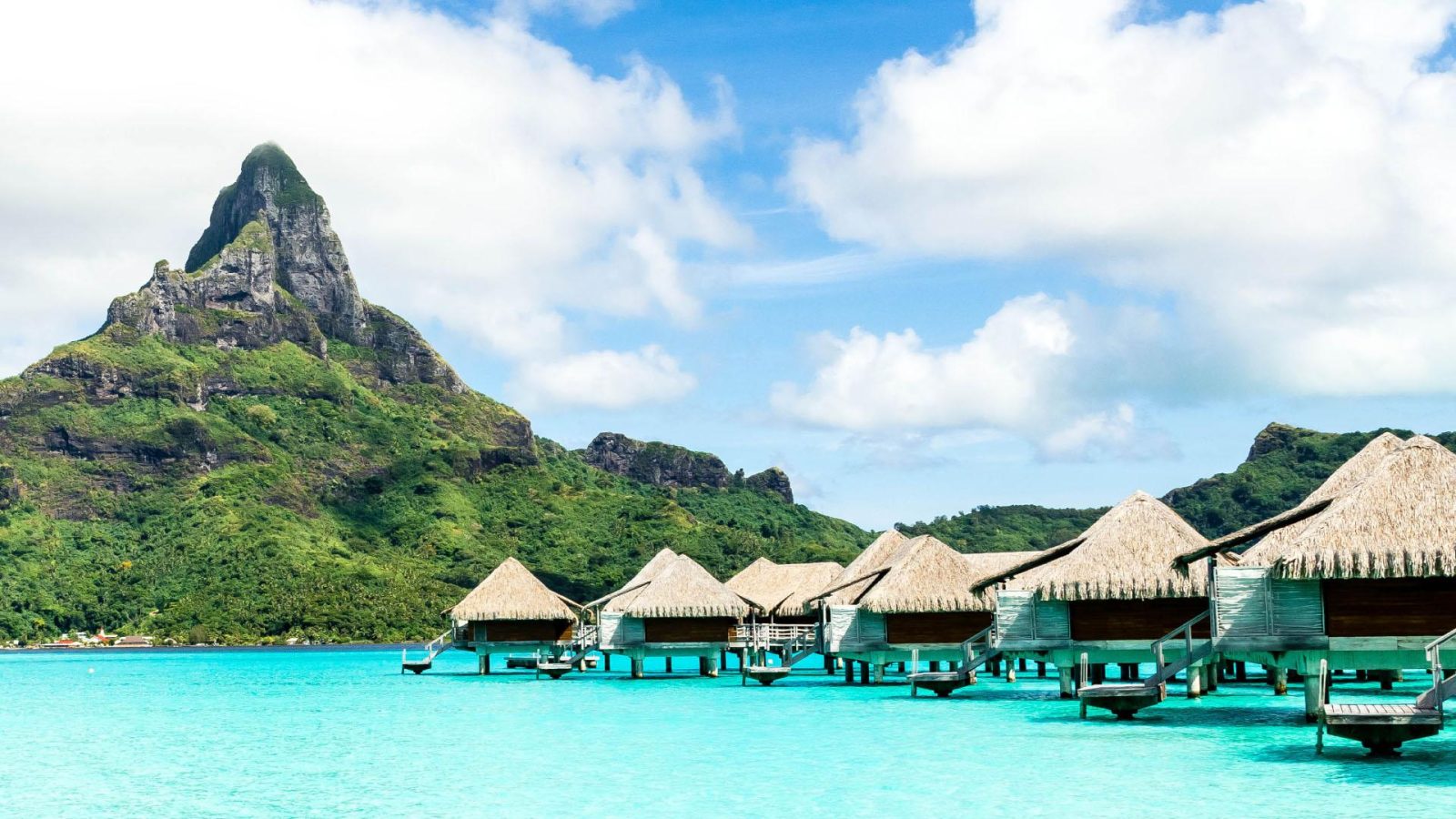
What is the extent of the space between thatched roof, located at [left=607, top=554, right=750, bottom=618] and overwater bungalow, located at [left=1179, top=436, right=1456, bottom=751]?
22263 millimetres

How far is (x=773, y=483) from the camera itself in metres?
147

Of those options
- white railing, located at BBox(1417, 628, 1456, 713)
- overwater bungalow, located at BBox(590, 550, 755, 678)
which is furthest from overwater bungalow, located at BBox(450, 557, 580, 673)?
white railing, located at BBox(1417, 628, 1456, 713)

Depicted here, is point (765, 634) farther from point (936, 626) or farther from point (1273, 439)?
point (1273, 439)

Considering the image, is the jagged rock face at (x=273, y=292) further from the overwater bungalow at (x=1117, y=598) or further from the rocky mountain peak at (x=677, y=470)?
the overwater bungalow at (x=1117, y=598)

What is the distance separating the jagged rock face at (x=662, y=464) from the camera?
148 meters

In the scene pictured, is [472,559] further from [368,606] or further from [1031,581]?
[1031,581]

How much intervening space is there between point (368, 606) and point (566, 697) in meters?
57.4

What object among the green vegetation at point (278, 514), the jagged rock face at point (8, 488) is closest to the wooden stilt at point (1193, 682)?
the green vegetation at point (278, 514)

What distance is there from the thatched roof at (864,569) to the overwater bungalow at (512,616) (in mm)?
9743

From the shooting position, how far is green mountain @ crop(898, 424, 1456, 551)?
100 metres

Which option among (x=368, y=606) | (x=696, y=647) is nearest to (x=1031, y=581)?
(x=696, y=647)

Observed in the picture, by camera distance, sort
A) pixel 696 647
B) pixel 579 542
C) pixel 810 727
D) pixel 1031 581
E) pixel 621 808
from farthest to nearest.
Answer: pixel 579 542
pixel 696 647
pixel 1031 581
pixel 810 727
pixel 621 808

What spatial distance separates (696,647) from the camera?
43.1 meters

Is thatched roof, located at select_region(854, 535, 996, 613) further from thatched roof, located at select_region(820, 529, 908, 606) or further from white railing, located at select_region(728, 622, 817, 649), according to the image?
white railing, located at select_region(728, 622, 817, 649)
